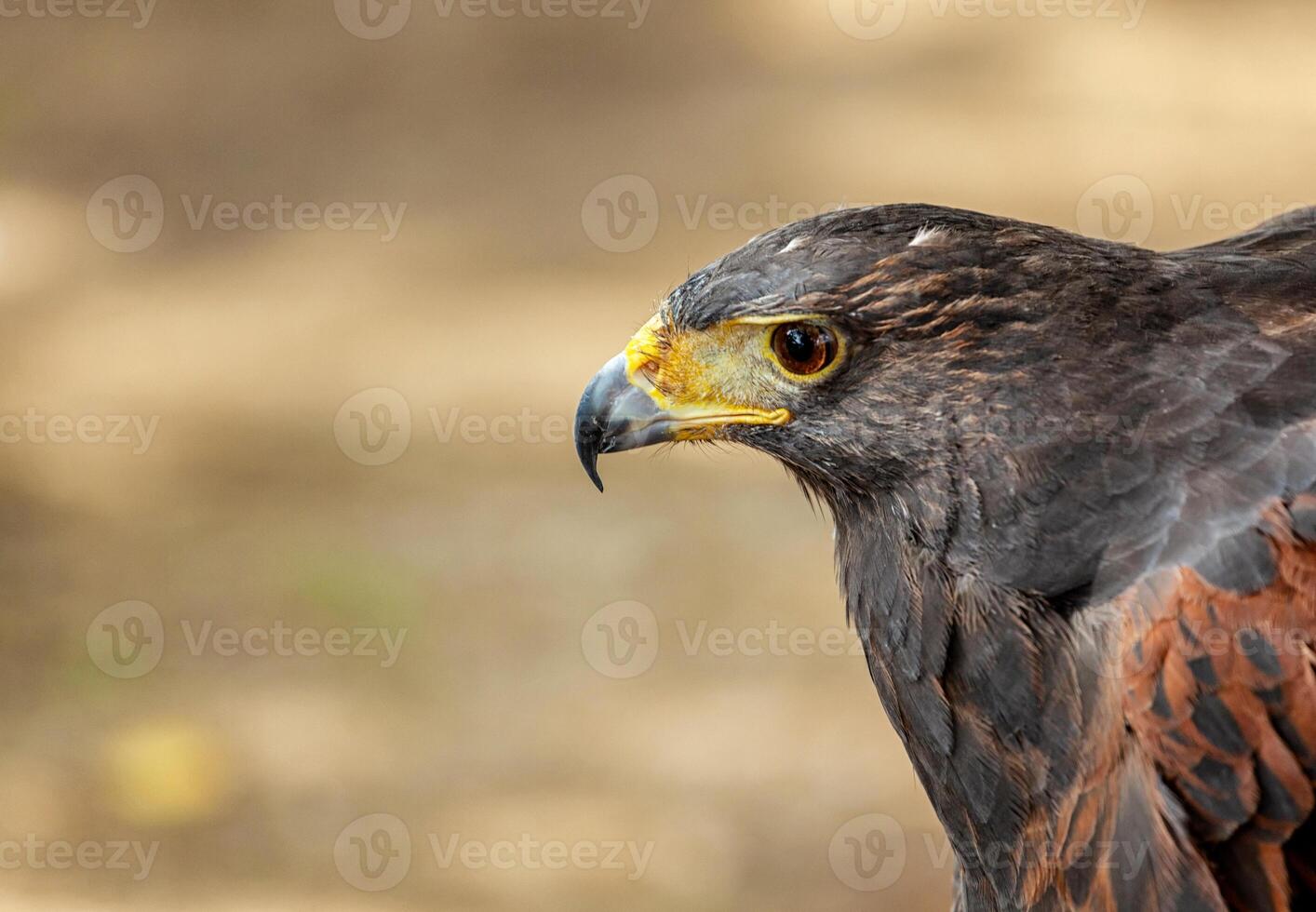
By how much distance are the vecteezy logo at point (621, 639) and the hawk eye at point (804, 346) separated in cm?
407

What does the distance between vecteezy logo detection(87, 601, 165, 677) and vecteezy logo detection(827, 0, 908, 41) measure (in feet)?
19.0

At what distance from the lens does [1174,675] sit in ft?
8.33

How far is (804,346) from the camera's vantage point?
298cm

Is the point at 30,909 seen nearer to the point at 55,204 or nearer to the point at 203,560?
the point at 203,560

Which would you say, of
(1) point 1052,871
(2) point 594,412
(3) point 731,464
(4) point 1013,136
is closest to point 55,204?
(3) point 731,464

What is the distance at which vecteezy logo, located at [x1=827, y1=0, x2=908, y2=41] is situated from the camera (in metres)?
9.64

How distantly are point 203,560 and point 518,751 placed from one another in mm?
2144

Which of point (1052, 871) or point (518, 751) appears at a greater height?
point (1052, 871)
